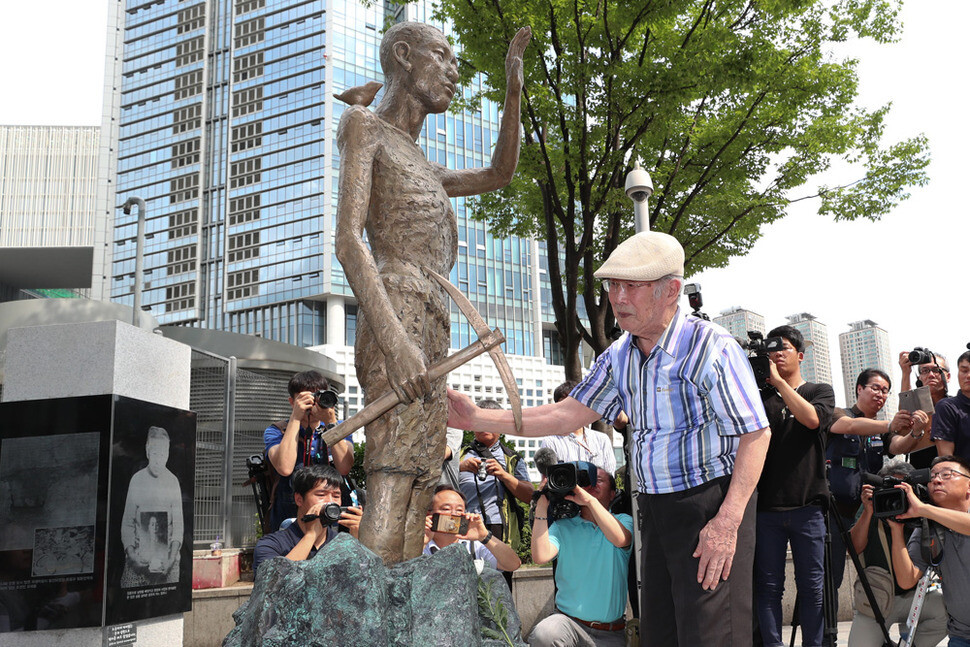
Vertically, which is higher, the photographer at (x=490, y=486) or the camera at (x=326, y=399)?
the camera at (x=326, y=399)

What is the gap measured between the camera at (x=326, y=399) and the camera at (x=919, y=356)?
4173 millimetres

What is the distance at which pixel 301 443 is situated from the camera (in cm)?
517

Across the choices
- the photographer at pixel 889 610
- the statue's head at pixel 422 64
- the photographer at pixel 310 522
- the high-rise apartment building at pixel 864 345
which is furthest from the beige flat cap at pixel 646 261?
the high-rise apartment building at pixel 864 345

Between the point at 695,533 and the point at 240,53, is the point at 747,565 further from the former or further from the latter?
the point at 240,53

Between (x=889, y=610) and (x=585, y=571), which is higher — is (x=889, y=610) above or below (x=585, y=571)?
below

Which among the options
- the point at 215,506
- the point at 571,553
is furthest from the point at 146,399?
the point at 571,553

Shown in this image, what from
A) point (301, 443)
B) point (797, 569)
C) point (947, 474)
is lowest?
point (797, 569)

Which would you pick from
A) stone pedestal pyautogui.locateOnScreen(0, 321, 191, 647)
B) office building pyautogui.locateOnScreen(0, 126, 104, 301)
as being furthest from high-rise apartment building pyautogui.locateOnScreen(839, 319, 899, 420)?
office building pyautogui.locateOnScreen(0, 126, 104, 301)

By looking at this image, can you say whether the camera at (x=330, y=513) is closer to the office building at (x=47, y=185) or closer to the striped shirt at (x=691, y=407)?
the striped shirt at (x=691, y=407)

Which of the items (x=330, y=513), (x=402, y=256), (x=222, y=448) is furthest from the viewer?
(x=222, y=448)

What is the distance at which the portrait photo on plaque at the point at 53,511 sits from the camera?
5.11 meters

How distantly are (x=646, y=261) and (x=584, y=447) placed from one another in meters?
3.46

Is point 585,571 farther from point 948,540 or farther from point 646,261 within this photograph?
point 646,261

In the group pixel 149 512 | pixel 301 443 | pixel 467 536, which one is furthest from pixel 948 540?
pixel 149 512
